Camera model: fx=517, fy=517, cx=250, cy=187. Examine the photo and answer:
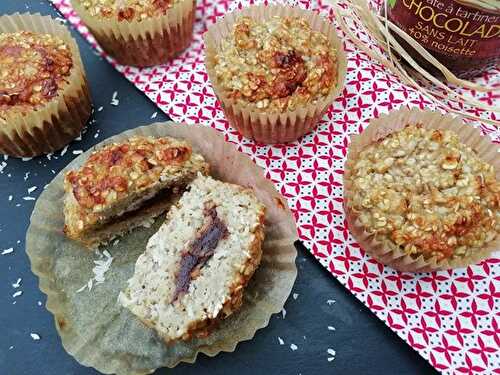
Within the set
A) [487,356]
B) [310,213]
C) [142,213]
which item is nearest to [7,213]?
[142,213]

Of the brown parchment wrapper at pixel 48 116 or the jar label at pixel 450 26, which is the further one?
the brown parchment wrapper at pixel 48 116

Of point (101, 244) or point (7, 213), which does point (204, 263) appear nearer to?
point (101, 244)

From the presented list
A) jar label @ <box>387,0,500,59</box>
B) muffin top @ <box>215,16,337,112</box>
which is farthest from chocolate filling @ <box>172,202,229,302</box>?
jar label @ <box>387,0,500,59</box>

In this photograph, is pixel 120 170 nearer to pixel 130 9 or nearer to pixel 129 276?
pixel 129 276

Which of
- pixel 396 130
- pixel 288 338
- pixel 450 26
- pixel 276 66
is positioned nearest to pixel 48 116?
pixel 276 66

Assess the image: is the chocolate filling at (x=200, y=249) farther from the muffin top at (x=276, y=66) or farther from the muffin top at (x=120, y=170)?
the muffin top at (x=276, y=66)

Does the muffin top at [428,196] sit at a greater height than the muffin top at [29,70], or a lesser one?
lesser

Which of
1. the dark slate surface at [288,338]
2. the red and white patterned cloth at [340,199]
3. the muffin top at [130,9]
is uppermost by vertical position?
the muffin top at [130,9]

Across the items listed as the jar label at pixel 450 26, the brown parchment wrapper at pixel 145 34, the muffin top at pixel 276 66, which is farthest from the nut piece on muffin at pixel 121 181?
the jar label at pixel 450 26
